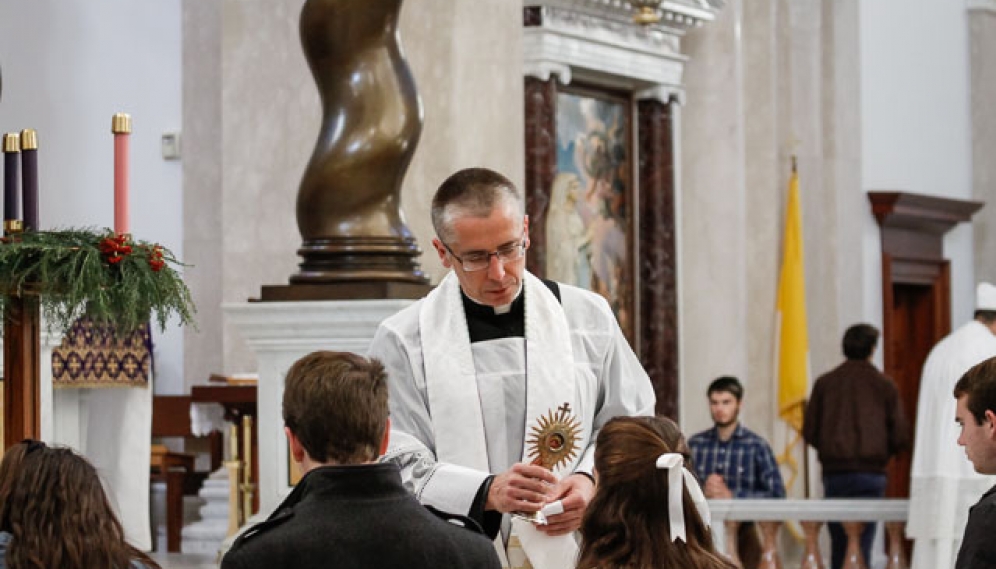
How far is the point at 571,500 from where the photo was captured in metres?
4.43

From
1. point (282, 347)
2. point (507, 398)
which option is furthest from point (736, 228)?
point (507, 398)

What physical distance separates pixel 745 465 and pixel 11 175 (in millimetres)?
6848

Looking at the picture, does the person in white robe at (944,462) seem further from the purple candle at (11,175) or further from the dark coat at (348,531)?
the dark coat at (348,531)

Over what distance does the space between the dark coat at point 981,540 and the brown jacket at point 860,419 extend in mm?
8117

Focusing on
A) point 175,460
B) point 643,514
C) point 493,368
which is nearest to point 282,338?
point 493,368

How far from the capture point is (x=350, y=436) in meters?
3.23

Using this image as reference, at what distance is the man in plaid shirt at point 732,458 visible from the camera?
10594 millimetres

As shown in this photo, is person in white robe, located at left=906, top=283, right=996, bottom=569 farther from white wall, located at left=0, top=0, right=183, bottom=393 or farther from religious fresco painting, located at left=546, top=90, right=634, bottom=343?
white wall, located at left=0, top=0, right=183, bottom=393

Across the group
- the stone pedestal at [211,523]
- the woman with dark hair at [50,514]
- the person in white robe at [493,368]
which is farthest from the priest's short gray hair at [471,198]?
the stone pedestal at [211,523]

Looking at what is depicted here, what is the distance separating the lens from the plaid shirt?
34.8ft

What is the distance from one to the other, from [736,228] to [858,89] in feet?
7.86

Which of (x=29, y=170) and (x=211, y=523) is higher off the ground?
(x=29, y=170)

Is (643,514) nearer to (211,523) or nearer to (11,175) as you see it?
(11,175)

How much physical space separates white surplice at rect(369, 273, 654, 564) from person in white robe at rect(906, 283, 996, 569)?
15.7ft
